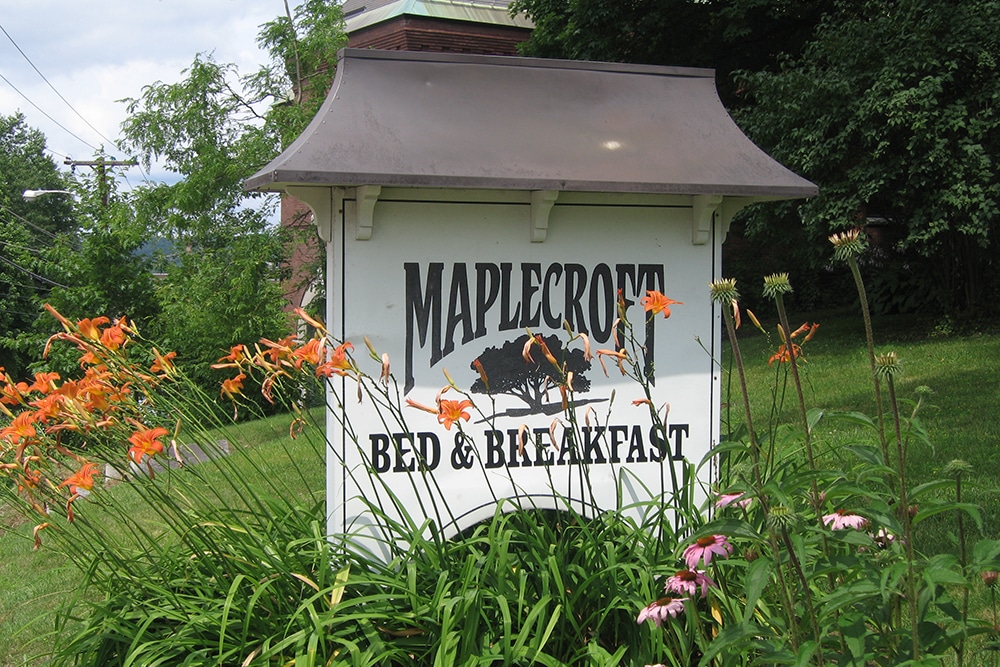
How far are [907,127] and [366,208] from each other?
1040 cm

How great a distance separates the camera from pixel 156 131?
1303 centimetres

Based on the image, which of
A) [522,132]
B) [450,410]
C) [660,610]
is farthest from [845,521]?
[522,132]

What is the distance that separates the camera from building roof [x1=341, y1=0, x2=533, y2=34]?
74.2ft

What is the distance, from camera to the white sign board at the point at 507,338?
370 cm

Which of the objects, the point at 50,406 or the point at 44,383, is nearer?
the point at 50,406

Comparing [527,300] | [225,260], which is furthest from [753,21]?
[527,300]

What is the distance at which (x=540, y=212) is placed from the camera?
381cm

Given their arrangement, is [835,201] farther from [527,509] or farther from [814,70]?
[527,509]

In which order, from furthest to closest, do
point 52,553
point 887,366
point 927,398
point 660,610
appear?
point 927,398 → point 52,553 → point 660,610 → point 887,366

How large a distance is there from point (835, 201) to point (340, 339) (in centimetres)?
1046

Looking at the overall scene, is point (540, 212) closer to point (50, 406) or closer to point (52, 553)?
point (50, 406)

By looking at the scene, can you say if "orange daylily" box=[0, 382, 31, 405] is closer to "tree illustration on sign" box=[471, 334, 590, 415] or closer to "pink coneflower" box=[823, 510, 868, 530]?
"tree illustration on sign" box=[471, 334, 590, 415]

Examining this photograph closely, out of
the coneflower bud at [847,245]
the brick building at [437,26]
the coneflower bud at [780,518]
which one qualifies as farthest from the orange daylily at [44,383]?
the brick building at [437,26]

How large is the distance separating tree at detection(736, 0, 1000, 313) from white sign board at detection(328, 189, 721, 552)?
353 inches
